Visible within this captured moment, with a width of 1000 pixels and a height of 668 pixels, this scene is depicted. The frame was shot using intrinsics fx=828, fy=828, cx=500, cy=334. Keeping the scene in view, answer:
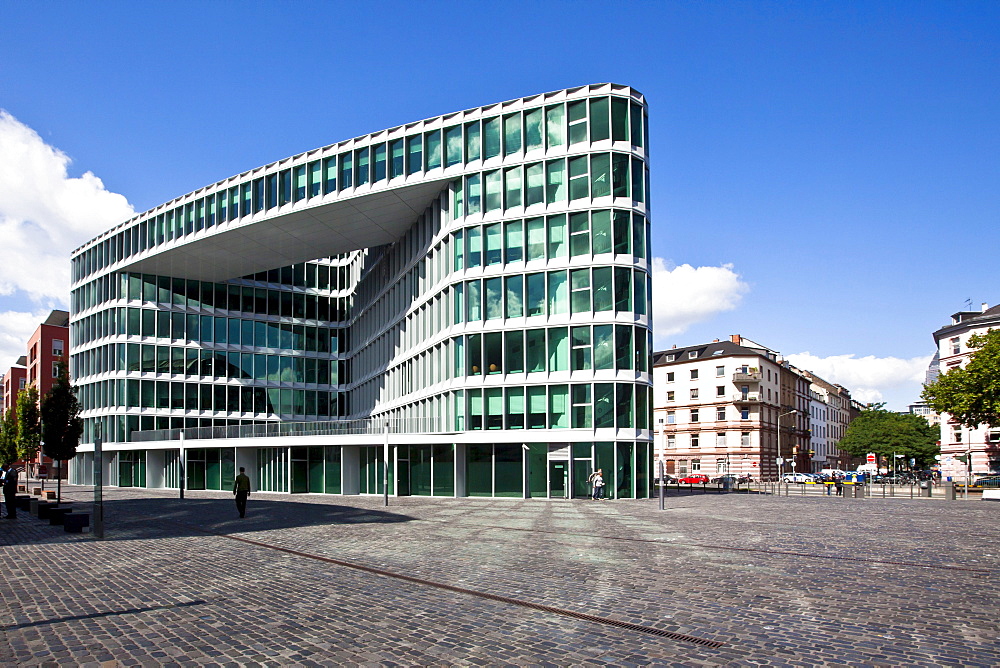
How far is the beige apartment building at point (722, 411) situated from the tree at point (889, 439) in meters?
10.3

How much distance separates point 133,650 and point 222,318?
203 ft

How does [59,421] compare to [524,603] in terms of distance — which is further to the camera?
[59,421]

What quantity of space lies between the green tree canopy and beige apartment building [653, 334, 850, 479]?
56.0m

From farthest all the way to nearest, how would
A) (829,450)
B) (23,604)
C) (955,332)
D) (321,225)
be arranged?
(829,450), (955,332), (321,225), (23,604)

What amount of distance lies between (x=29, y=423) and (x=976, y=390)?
190 ft

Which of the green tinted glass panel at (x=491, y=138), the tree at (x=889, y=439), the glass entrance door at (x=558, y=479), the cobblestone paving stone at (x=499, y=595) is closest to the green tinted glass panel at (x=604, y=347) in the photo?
the glass entrance door at (x=558, y=479)

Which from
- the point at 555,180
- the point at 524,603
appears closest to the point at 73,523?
the point at 524,603

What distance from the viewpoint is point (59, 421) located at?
127ft

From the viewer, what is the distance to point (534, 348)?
40531 mm

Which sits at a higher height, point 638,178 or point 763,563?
point 638,178

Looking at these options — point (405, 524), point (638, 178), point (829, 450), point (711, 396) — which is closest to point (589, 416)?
point (638, 178)

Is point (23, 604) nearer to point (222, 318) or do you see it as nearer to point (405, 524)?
point (405, 524)

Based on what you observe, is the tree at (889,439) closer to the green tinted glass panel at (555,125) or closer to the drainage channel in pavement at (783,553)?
the green tinted glass panel at (555,125)

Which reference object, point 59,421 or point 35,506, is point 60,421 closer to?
point 59,421
